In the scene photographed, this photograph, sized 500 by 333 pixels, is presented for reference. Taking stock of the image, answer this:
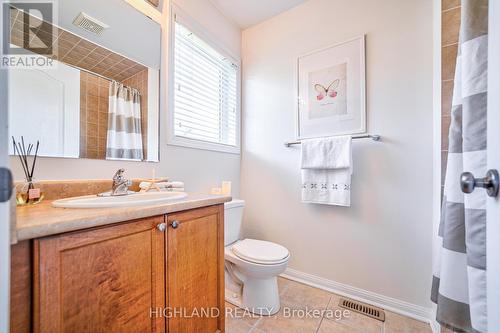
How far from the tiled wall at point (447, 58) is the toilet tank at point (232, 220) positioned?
4.34ft

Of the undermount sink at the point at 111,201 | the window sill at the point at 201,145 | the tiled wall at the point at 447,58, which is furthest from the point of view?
the window sill at the point at 201,145

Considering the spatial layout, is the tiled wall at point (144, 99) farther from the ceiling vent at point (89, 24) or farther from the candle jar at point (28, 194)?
the candle jar at point (28, 194)

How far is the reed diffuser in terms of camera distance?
0.82 metres

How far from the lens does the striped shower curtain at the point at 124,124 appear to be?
1.22 m

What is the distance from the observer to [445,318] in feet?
2.37

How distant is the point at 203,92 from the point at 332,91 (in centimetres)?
108

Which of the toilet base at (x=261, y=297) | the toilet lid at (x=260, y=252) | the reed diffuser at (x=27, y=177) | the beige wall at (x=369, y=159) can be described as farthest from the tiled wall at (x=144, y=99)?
the toilet base at (x=261, y=297)

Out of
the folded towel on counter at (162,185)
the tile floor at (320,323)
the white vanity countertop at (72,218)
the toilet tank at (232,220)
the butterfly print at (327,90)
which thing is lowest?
the tile floor at (320,323)

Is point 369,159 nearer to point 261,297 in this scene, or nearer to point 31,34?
point 261,297

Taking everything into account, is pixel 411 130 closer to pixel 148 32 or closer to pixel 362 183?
pixel 362 183

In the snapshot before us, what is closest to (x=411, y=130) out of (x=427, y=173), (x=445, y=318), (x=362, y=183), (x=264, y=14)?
(x=427, y=173)

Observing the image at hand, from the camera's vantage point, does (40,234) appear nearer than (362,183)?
Yes

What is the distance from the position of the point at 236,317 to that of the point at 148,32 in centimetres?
199

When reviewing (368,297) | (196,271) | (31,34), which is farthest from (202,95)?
(368,297)
